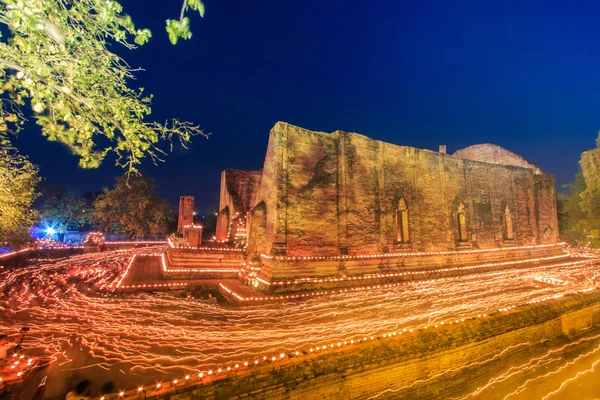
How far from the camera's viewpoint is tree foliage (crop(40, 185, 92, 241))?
34.3m

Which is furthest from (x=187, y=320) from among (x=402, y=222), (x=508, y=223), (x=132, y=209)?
(x=132, y=209)

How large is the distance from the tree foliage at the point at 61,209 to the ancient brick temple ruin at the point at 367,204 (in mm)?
28577

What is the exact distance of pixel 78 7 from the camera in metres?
3.20

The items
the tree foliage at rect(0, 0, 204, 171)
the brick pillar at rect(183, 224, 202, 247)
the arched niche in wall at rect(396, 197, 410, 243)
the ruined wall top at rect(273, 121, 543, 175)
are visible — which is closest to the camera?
the tree foliage at rect(0, 0, 204, 171)

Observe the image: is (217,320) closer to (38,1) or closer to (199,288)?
(199,288)

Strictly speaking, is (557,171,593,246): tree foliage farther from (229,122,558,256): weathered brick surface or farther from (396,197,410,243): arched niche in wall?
(396,197,410,243): arched niche in wall

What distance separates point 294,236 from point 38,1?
878cm

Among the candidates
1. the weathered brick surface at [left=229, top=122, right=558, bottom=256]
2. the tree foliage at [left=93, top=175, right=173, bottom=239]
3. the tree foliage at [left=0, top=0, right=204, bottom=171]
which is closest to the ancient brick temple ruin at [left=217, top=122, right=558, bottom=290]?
the weathered brick surface at [left=229, top=122, right=558, bottom=256]

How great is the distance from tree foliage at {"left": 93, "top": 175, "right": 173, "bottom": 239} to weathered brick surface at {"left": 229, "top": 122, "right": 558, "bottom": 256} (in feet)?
40.4

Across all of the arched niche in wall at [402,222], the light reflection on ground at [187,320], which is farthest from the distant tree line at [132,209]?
the arched niche in wall at [402,222]

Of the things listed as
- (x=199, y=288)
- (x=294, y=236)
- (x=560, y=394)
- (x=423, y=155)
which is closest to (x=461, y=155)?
(x=423, y=155)

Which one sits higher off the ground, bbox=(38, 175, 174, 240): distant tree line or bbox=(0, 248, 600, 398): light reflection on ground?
bbox=(38, 175, 174, 240): distant tree line

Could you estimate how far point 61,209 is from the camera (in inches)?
1371

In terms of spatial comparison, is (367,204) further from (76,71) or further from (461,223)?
(76,71)
